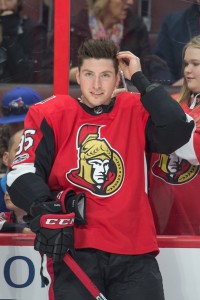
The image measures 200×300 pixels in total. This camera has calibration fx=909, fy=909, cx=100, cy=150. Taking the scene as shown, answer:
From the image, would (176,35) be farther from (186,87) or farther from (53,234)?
(53,234)

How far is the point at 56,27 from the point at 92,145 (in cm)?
81

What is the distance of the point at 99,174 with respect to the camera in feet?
11.2

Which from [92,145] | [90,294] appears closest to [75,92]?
[92,145]

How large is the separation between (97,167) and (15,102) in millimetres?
794

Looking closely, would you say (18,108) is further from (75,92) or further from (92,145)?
(92,145)

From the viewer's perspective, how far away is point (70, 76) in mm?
4008

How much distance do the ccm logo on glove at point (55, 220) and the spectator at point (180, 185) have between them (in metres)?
0.75

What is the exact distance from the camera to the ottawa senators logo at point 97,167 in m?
3.39

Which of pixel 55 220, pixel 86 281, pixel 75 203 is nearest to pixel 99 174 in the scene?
pixel 75 203

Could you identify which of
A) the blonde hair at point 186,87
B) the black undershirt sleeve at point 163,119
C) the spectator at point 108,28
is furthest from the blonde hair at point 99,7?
the black undershirt sleeve at point 163,119

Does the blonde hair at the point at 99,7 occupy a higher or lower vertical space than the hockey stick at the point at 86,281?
higher

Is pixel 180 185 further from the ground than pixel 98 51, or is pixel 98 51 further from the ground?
pixel 98 51

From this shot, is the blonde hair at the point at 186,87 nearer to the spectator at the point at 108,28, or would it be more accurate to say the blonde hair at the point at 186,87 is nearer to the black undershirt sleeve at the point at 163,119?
the spectator at the point at 108,28

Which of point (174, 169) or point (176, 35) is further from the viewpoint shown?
point (176, 35)
